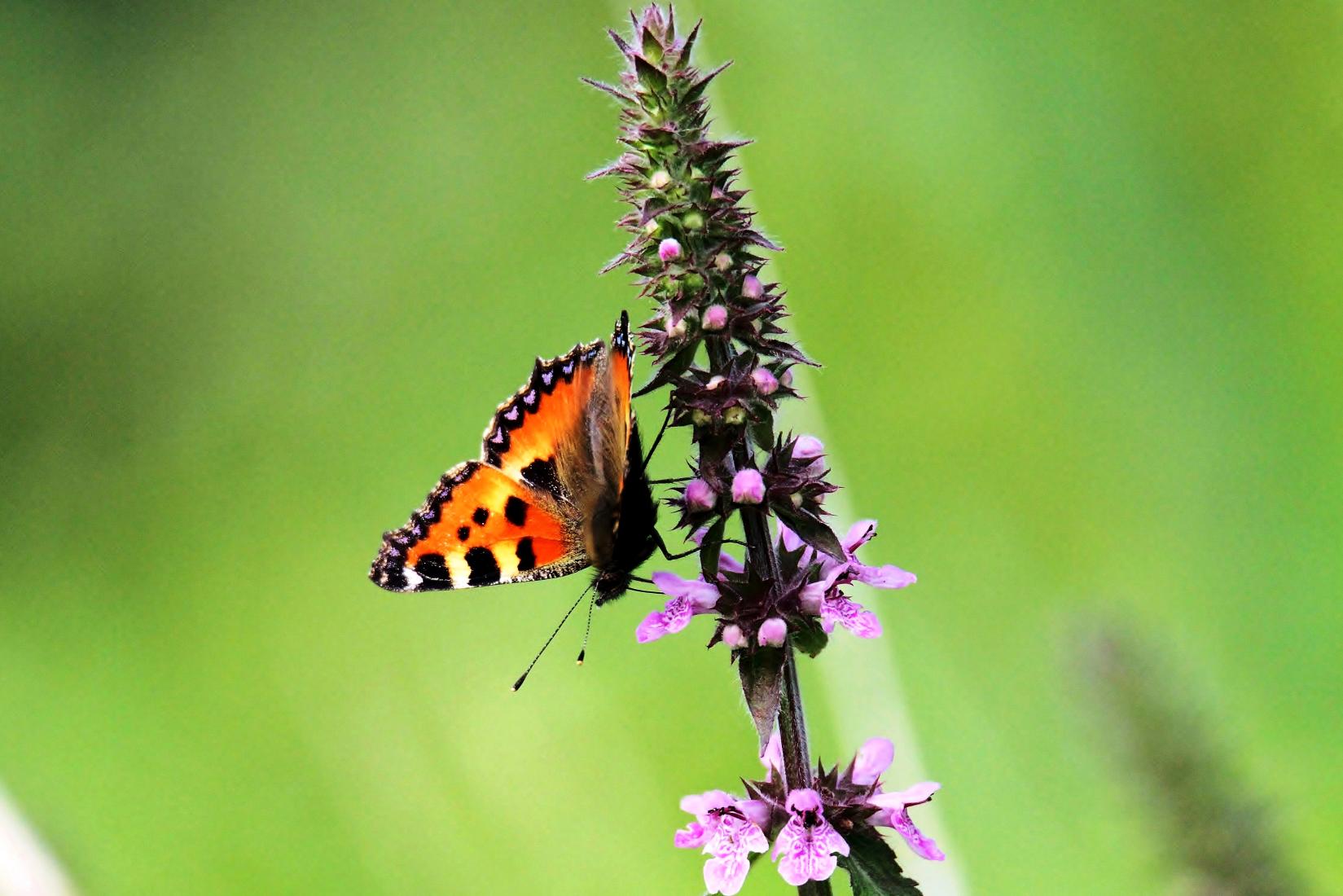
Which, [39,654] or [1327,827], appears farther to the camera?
[39,654]

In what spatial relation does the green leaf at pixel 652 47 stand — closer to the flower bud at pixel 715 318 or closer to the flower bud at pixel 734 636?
the flower bud at pixel 715 318

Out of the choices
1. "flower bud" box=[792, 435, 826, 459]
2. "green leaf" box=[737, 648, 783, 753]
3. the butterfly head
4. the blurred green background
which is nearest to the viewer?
"green leaf" box=[737, 648, 783, 753]

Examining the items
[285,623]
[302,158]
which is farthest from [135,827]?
[302,158]

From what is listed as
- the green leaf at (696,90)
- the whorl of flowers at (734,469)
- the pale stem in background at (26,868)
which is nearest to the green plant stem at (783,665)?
the whorl of flowers at (734,469)

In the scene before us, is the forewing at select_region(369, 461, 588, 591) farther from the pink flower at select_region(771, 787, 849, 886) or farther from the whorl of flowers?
the pink flower at select_region(771, 787, 849, 886)

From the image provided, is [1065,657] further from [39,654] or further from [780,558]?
[39,654]

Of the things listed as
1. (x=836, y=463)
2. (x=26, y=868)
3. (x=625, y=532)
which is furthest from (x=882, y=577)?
(x=836, y=463)

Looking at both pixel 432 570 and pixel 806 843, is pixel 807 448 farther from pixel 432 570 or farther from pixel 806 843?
pixel 432 570

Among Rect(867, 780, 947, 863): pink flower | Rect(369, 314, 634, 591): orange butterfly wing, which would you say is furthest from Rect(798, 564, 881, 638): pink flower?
Rect(369, 314, 634, 591): orange butterfly wing
